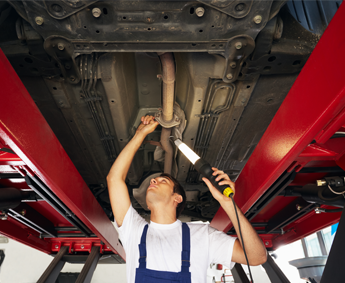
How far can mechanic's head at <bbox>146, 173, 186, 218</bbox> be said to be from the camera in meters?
1.75

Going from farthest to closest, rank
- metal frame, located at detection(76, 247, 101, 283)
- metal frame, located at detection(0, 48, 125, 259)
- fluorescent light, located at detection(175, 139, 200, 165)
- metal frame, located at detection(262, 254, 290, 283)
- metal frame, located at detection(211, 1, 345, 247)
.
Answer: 1. metal frame, located at detection(76, 247, 101, 283)
2. metal frame, located at detection(262, 254, 290, 283)
3. fluorescent light, located at detection(175, 139, 200, 165)
4. metal frame, located at detection(0, 48, 125, 259)
5. metal frame, located at detection(211, 1, 345, 247)

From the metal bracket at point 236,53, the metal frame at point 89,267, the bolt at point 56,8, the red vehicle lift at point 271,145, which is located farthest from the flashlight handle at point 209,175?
the metal frame at point 89,267

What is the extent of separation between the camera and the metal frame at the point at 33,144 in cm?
104

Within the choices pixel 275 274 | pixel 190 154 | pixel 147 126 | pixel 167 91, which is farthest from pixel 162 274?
pixel 275 274

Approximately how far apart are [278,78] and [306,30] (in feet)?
1.15

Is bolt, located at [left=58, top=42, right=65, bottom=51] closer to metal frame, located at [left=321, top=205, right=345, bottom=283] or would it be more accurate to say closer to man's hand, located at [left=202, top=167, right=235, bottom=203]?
man's hand, located at [left=202, top=167, right=235, bottom=203]

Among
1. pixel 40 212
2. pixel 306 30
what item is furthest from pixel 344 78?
pixel 40 212

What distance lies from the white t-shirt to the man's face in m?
0.16

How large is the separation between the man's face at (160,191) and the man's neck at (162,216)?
0.19 ft

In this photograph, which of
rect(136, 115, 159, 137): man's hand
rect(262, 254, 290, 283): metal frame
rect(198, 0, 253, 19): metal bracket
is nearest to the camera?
rect(198, 0, 253, 19): metal bracket

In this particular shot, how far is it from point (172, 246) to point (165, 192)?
42cm

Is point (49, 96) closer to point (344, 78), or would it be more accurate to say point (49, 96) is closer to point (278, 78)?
point (278, 78)

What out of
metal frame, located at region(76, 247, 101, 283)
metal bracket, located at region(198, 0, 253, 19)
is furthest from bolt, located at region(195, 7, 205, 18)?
metal frame, located at region(76, 247, 101, 283)

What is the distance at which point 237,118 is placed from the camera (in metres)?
2.06
